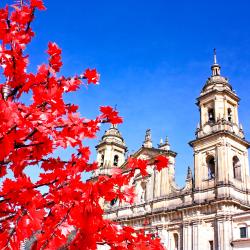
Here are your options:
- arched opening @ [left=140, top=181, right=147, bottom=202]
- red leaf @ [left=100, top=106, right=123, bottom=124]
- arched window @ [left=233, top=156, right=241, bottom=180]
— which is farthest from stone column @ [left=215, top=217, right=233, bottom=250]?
red leaf @ [left=100, top=106, right=123, bottom=124]

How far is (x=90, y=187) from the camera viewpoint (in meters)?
4.19

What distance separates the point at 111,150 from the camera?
4338 centimetres

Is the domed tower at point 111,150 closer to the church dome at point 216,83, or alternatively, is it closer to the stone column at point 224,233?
the church dome at point 216,83

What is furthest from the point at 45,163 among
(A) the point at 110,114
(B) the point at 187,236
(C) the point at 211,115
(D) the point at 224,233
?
(C) the point at 211,115

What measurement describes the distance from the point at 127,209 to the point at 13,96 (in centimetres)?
3329

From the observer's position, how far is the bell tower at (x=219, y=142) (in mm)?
28859

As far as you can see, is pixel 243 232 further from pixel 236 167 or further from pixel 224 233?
pixel 236 167

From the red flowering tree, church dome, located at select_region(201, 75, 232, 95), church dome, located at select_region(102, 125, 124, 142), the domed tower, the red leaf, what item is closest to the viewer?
the red flowering tree

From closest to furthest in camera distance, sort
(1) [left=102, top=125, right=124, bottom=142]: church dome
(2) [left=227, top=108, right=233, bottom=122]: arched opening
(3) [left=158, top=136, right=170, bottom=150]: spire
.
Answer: (2) [left=227, top=108, right=233, bottom=122]: arched opening, (3) [left=158, top=136, right=170, bottom=150]: spire, (1) [left=102, top=125, right=124, bottom=142]: church dome

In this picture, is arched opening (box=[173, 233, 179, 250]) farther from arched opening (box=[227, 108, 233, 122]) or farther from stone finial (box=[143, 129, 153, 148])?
arched opening (box=[227, 108, 233, 122])

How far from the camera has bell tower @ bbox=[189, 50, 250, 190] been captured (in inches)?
1136

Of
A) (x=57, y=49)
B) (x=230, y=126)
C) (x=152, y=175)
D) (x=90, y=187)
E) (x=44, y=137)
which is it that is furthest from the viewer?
(x=152, y=175)

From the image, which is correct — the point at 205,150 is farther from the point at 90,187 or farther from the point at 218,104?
the point at 90,187

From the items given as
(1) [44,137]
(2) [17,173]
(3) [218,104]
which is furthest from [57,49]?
(3) [218,104]
